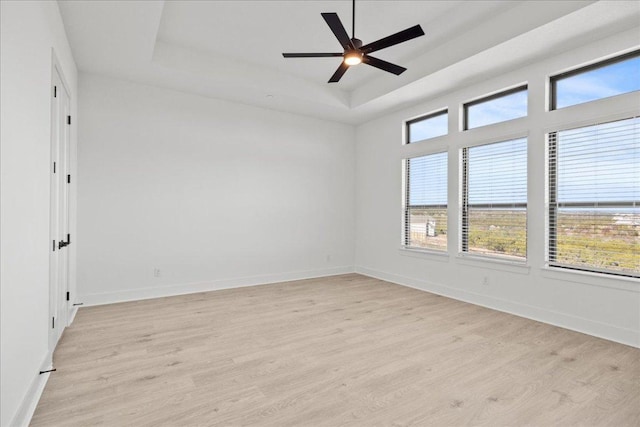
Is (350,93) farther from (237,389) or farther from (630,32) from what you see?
(237,389)

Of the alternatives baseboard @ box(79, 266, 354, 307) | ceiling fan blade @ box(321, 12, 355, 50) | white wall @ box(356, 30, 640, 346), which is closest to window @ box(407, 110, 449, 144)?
white wall @ box(356, 30, 640, 346)

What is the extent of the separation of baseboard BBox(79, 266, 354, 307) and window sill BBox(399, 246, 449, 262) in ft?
4.81

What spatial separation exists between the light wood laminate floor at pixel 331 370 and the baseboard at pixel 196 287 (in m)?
0.31

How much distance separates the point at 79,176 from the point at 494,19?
5215 millimetres

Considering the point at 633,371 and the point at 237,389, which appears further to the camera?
the point at 633,371

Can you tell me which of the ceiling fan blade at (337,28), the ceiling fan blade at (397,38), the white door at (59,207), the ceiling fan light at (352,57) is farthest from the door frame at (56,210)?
Result: the ceiling fan blade at (397,38)

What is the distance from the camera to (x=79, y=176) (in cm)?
430

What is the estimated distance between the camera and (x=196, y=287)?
5066mm

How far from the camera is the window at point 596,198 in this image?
3266 mm

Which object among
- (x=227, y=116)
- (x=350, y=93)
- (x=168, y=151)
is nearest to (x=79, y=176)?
(x=168, y=151)

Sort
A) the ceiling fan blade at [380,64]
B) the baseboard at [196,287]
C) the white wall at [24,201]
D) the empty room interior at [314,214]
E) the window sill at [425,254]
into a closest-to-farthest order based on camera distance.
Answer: the white wall at [24,201], the empty room interior at [314,214], the ceiling fan blade at [380,64], the baseboard at [196,287], the window sill at [425,254]

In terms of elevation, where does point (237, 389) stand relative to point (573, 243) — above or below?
below

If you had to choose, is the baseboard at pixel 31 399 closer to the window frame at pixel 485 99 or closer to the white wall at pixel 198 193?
the white wall at pixel 198 193

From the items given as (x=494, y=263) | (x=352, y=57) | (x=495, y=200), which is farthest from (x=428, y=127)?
(x=352, y=57)
